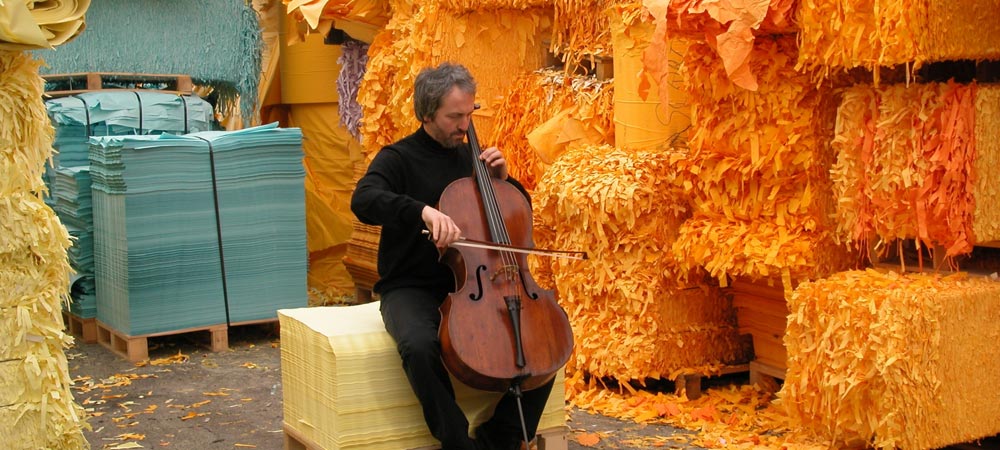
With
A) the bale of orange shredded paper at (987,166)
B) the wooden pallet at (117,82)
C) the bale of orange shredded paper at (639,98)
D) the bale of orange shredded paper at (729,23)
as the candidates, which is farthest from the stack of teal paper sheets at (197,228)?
the bale of orange shredded paper at (987,166)

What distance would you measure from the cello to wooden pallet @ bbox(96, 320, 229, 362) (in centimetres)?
329

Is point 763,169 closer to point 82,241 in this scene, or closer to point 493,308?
point 493,308

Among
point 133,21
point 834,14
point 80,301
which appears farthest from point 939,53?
point 133,21

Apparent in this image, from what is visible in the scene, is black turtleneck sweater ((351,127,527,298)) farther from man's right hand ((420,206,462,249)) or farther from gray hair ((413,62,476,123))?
man's right hand ((420,206,462,249))

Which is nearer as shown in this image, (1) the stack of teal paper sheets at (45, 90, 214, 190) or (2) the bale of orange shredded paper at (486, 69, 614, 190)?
(2) the bale of orange shredded paper at (486, 69, 614, 190)

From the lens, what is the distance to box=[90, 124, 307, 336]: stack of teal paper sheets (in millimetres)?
6516

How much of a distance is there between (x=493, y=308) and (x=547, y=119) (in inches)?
109

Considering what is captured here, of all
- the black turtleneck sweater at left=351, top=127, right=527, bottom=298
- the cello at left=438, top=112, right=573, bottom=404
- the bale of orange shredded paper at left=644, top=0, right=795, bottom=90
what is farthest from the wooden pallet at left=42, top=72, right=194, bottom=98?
the cello at left=438, top=112, right=573, bottom=404

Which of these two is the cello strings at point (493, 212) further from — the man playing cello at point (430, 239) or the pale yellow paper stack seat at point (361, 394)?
the pale yellow paper stack seat at point (361, 394)

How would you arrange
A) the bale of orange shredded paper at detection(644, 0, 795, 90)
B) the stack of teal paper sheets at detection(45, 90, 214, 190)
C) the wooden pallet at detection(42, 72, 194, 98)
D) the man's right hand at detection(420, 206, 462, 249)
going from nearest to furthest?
the man's right hand at detection(420, 206, 462, 249)
the bale of orange shredded paper at detection(644, 0, 795, 90)
the stack of teal paper sheets at detection(45, 90, 214, 190)
the wooden pallet at detection(42, 72, 194, 98)

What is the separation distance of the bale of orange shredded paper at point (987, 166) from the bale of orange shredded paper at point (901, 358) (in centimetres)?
25

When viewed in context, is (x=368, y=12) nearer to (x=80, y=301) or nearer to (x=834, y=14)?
(x=80, y=301)

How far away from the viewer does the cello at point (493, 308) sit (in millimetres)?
3686

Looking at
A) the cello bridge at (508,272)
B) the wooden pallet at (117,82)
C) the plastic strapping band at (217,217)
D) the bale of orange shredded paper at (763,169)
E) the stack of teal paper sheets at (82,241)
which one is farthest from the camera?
the wooden pallet at (117,82)
